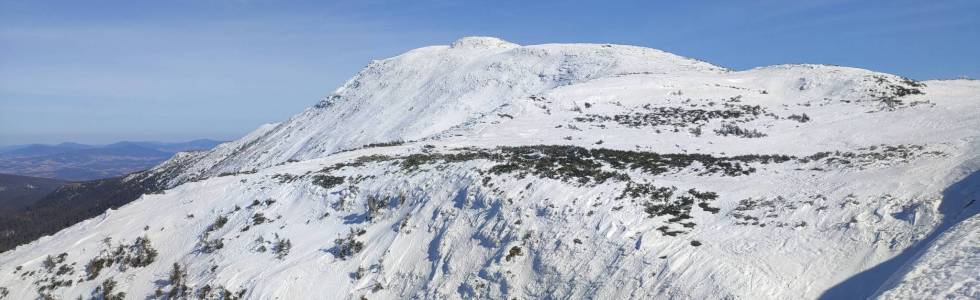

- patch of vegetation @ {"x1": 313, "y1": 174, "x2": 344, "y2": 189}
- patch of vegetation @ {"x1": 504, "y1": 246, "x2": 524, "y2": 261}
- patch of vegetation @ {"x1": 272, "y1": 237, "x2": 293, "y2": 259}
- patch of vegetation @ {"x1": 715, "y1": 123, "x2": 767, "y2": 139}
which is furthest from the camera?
patch of vegetation @ {"x1": 715, "y1": 123, "x2": 767, "y2": 139}

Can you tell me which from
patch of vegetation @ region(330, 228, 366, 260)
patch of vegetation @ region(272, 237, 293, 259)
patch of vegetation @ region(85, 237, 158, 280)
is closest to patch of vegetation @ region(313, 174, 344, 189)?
patch of vegetation @ region(272, 237, 293, 259)

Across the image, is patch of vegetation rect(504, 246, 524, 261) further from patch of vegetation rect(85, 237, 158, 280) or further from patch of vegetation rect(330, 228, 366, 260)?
patch of vegetation rect(85, 237, 158, 280)

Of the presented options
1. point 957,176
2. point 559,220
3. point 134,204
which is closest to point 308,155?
point 134,204

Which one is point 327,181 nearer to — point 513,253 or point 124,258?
point 124,258

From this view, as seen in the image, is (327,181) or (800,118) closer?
(327,181)

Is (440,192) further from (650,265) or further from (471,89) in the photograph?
(471,89)

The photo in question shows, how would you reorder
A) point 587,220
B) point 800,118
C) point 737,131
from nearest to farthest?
1. point 587,220
2. point 737,131
3. point 800,118

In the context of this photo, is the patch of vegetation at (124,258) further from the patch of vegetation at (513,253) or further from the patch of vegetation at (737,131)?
the patch of vegetation at (737,131)

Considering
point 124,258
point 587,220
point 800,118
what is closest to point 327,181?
point 124,258
